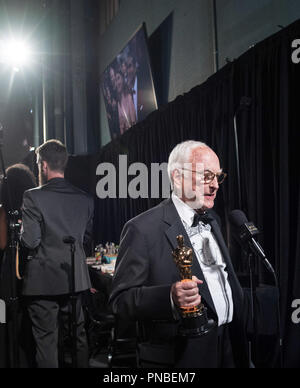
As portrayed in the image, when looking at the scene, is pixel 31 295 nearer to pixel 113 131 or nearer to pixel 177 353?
pixel 177 353

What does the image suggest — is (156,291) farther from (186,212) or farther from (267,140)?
(267,140)

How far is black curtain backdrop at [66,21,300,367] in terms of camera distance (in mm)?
2740

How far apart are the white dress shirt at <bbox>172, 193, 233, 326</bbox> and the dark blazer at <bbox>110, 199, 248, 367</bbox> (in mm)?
74

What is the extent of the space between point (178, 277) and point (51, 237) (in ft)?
5.00

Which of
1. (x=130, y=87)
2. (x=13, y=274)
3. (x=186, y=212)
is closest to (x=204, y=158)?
(x=186, y=212)

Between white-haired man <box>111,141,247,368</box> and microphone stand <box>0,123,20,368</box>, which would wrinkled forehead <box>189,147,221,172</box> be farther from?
microphone stand <box>0,123,20,368</box>

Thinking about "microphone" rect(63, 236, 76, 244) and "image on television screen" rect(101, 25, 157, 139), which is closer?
"microphone" rect(63, 236, 76, 244)

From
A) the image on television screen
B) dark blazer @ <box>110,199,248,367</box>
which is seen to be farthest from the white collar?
the image on television screen

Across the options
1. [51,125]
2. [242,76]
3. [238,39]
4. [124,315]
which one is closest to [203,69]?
[238,39]

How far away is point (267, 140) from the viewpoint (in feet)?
10.1

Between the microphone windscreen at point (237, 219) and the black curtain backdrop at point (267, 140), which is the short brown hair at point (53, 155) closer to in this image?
the black curtain backdrop at point (267, 140)

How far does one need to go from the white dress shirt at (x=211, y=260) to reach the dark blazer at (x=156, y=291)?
7 centimetres

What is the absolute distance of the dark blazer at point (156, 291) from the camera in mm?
1562

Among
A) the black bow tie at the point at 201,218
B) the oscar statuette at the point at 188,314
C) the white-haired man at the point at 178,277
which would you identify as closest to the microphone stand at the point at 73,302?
the white-haired man at the point at 178,277
